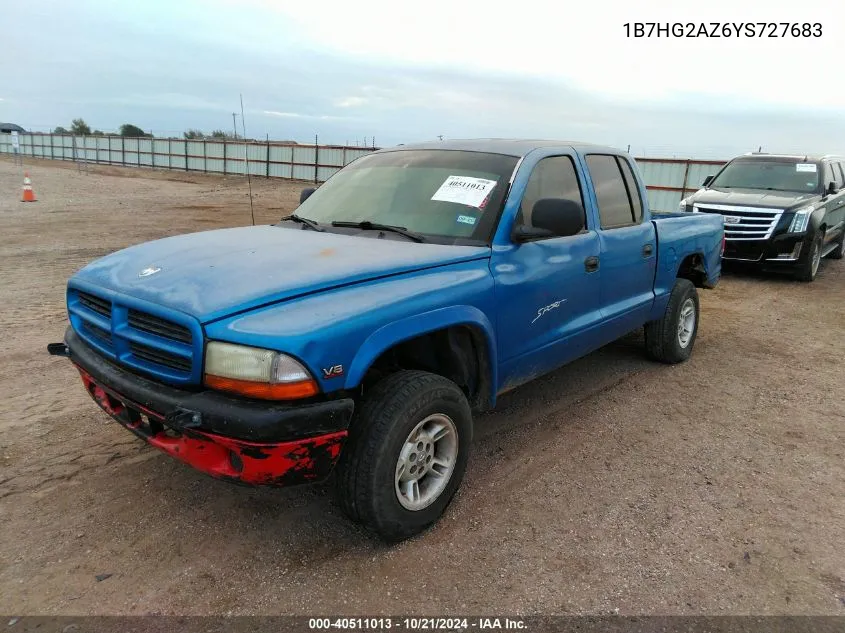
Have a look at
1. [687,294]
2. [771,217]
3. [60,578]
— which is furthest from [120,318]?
[771,217]

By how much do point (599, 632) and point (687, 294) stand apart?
3.62 meters

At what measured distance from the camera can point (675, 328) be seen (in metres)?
5.19

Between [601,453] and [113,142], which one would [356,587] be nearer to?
[601,453]

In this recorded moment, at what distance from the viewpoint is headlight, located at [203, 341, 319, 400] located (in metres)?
2.27

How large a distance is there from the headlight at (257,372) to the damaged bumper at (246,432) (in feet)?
0.17

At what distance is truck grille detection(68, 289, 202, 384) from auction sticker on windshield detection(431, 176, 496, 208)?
5.48 feet

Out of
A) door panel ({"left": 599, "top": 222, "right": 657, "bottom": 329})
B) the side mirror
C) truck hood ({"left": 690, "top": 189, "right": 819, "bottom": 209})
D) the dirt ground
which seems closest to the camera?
the dirt ground

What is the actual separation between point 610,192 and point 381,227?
1.89m

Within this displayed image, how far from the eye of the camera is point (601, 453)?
3.75 metres

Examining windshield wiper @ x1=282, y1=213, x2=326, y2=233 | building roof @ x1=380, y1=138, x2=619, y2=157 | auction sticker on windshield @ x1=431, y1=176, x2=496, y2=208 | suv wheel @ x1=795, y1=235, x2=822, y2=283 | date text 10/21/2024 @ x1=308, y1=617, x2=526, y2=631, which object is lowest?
date text 10/21/2024 @ x1=308, y1=617, x2=526, y2=631

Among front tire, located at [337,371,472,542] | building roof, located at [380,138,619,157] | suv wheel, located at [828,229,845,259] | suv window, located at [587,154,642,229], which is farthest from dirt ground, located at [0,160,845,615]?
suv wheel, located at [828,229,845,259]

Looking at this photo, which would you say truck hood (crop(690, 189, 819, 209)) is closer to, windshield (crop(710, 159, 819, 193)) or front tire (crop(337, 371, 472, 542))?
windshield (crop(710, 159, 819, 193))

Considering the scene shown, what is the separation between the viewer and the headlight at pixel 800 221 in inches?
345

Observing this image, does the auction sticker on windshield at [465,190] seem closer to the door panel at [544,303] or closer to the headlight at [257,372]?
the door panel at [544,303]
